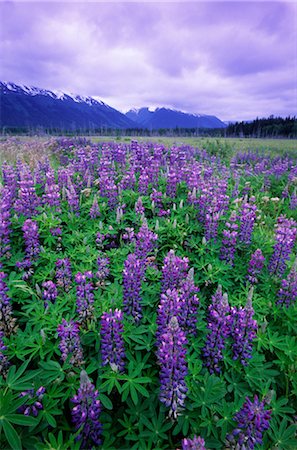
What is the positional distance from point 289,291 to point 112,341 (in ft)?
6.28

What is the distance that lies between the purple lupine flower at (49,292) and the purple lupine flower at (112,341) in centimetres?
76

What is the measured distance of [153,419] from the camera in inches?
75.2

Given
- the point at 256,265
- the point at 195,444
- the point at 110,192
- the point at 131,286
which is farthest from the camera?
the point at 110,192

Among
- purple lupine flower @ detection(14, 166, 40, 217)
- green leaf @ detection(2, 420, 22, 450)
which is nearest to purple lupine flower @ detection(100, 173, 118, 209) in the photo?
purple lupine flower @ detection(14, 166, 40, 217)

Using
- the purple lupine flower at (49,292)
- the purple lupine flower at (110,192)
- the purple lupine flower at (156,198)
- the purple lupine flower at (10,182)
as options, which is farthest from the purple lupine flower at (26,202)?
the purple lupine flower at (156,198)

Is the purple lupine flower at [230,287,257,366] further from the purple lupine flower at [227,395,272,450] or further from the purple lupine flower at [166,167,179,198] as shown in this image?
the purple lupine flower at [166,167,179,198]

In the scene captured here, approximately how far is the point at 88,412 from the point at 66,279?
1230 mm

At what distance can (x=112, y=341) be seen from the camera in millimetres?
1972

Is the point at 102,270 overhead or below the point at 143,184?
below

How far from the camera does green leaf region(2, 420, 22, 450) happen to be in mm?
1500

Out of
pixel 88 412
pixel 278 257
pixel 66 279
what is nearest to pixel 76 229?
pixel 66 279

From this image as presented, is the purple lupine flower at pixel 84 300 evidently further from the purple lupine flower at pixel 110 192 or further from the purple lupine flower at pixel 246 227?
the purple lupine flower at pixel 246 227

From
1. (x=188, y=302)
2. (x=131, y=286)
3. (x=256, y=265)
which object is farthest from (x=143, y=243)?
(x=256, y=265)

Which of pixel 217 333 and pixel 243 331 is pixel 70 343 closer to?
pixel 217 333
